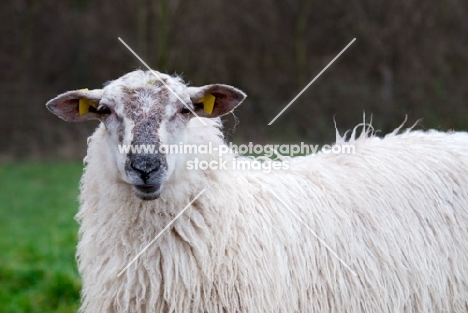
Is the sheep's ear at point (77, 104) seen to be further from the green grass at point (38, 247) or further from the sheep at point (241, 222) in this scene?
the green grass at point (38, 247)

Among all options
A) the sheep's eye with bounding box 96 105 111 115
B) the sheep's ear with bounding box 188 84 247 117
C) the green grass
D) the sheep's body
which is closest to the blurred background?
the green grass

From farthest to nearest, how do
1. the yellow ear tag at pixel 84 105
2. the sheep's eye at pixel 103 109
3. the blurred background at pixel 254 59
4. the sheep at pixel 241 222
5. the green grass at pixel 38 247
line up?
1. the blurred background at pixel 254 59
2. the green grass at pixel 38 247
3. the yellow ear tag at pixel 84 105
4. the sheep's eye at pixel 103 109
5. the sheep at pixel 241 222

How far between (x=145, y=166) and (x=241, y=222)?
0.78m

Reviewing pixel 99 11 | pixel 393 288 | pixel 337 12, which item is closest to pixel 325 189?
pixel 393 288

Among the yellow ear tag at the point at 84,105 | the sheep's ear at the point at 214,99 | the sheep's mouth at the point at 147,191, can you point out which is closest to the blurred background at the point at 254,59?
the sheep's ear at the point at 214,99

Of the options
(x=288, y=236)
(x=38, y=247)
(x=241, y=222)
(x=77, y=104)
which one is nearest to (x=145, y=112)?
(x=77, y=104)

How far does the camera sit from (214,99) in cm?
399

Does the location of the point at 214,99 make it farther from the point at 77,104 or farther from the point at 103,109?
the point at 77,104

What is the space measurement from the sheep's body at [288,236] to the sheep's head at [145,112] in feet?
0.47

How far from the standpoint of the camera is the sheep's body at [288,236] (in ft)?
12.1

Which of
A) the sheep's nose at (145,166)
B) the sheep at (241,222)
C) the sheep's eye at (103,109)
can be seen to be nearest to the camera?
the sheep's nose at (145,166)

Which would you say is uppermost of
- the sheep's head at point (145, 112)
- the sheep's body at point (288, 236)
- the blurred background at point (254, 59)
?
the blurred background at point (254, 59)

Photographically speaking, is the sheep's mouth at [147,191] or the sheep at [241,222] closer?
the sheep's mouth at [147,191]

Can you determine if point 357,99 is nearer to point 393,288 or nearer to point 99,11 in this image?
point 99,11
